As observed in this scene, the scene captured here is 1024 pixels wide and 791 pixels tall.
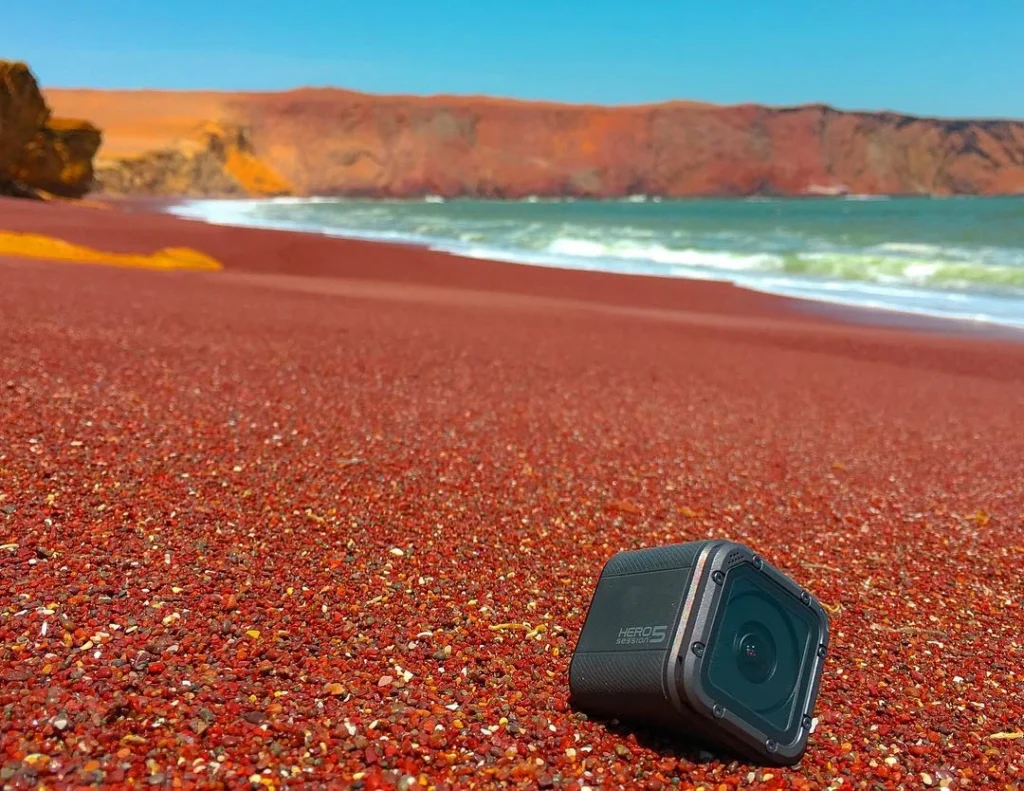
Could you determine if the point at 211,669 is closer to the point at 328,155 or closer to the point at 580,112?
the point at 328,155

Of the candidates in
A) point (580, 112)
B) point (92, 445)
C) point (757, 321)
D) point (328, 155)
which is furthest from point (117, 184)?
point (580, 112)

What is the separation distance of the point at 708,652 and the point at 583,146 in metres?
174

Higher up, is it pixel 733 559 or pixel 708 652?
pixel 733 559

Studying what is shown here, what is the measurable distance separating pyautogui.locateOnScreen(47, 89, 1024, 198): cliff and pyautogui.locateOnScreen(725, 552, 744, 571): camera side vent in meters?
145

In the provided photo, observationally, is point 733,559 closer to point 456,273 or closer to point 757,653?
point 757,653

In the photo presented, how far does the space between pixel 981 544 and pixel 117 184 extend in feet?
303

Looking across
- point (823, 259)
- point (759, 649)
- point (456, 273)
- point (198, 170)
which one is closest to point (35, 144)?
point (456, 273)

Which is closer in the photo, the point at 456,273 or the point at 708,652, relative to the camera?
the point at 708,652

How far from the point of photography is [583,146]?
16750 cm

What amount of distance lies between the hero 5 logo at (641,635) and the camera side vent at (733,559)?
0.86 feet

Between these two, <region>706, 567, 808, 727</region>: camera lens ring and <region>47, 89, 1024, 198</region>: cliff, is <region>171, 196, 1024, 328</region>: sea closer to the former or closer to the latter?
<region>706, 567, 808, 727</region>: camera lens ring

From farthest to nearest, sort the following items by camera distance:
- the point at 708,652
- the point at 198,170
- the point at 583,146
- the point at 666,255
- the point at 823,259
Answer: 1. the point at 583,146
2. the point at 198,170
3. the point at 666,255
4. the point at 823,259
5. the point at 708,652

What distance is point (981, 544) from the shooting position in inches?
166

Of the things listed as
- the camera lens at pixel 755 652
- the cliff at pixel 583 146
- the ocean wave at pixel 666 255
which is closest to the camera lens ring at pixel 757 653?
the camera lens at pixel 755 652
